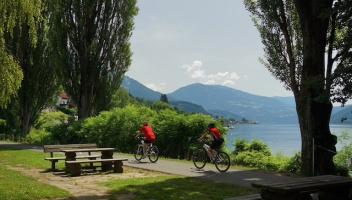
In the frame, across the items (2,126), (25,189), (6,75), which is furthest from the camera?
(2,126)

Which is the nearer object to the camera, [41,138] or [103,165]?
[103,165]

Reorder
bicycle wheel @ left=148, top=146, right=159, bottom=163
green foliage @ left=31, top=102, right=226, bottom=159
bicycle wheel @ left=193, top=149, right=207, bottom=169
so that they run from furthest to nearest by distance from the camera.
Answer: green foliage @ left=31, top=102, right=226, bottom=159 < bicycle wheel @ left=148, top=146, right=159, bottom=163 < bicycle wheel @ left=193, top=149, right=207, bottom=169

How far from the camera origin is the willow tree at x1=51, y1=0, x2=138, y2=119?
97.1 ft

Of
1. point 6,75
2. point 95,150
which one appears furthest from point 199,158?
point 6,75

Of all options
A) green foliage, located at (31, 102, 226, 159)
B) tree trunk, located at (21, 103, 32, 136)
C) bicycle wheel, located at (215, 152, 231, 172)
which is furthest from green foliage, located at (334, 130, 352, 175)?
tree trunk, located at (21, 103, 32, 136)

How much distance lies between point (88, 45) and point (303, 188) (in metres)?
26.3

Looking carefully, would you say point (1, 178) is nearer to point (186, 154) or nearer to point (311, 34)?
point (186, 154)

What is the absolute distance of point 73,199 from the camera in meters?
8.34

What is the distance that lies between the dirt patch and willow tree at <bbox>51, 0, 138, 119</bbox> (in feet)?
52.7

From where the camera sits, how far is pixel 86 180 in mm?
11508

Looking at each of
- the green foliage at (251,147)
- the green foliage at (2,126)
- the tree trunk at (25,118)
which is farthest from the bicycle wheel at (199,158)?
the green foliage at (2,126)

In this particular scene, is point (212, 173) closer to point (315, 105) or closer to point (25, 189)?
point (315, 105)

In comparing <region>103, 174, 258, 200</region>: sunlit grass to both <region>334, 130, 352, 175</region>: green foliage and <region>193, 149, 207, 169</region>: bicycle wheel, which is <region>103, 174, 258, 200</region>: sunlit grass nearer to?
<region>193, 149, 207, 169</region>: bicycle wheel

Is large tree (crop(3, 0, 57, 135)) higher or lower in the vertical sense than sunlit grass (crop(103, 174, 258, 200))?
higher
